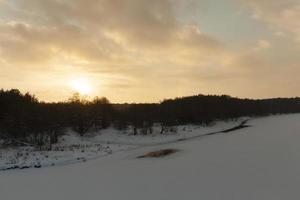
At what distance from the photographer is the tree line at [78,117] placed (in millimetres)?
47844

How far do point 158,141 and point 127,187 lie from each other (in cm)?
3540

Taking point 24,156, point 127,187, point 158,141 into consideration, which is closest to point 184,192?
point 127,187

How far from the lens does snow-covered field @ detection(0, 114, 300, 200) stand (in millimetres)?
20250

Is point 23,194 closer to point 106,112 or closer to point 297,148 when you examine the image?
point 297,148

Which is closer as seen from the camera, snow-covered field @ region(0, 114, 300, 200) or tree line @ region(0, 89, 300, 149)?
snow-covered field @ region(0, 114, 300, 200)

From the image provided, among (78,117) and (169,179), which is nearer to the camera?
(169,179)

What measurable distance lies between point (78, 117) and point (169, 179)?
42.2 m

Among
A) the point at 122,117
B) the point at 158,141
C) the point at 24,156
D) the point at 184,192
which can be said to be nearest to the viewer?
the point at 184,192

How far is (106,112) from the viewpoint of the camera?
76.4 metres

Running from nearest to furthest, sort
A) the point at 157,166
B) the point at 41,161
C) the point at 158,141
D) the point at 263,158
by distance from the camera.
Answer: the point at 157,166 < the point at 263,158 < the point at 41,161 < the point at 158,141

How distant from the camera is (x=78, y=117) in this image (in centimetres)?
6438

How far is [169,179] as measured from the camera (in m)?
24.1

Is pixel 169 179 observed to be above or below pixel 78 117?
below

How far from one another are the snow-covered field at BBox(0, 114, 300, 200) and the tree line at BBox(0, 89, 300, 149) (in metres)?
15.8
